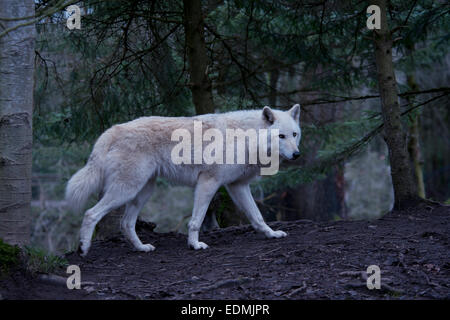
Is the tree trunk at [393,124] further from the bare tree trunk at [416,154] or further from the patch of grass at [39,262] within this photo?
the bare tree trunk at [416,154]

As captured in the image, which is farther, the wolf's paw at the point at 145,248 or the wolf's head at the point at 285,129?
the wolf's paw at the point at 145,248

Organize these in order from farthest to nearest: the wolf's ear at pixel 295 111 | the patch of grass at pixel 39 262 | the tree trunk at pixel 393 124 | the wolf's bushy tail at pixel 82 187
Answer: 1. the tree trunk at pixel 393 124
2. the wolf's ear at pixel 295 111
3. the wolf's bushy tail at pixel 82 187
4. the patch of grass at pixel 39 262

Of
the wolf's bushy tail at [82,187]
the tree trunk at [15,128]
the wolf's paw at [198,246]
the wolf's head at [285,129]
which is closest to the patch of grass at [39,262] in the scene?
the tree trunk at [15,128]

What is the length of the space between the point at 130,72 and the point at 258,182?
419 cm

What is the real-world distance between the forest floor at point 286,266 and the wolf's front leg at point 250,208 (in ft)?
0.44

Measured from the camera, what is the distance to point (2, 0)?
429 cm

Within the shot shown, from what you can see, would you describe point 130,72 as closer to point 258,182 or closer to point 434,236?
point 258,182

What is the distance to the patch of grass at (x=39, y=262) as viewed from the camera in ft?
13.3

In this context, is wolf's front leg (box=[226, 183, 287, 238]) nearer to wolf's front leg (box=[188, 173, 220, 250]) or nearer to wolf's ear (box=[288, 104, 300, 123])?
wolf's front leg (box=[188, 173, 220, 250])

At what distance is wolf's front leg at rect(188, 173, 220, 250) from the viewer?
579 cm

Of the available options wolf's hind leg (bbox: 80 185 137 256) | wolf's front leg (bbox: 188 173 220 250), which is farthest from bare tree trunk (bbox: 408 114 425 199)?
wolf's hind leg (bbox: 80 185 137 256)

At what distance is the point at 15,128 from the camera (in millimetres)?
4414

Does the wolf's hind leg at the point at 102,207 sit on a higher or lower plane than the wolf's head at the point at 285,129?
lower

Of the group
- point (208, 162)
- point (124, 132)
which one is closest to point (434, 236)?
point (208, 162)
